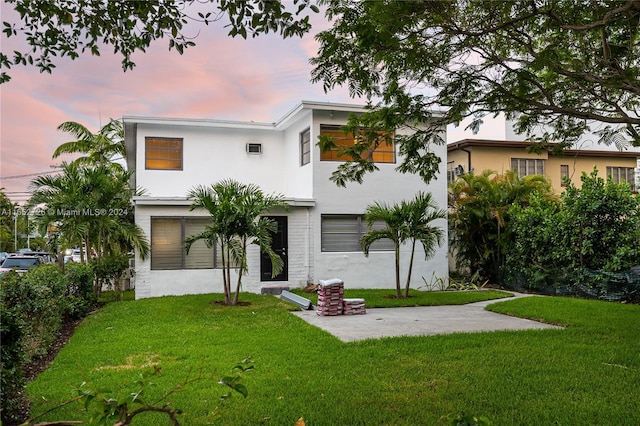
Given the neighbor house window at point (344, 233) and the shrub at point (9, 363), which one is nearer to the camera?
the shrub at point (9, 363)

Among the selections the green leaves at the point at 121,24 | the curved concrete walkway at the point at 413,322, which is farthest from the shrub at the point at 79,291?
the green leaves at the point at 121,24

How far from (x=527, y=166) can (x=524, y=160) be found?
318mm

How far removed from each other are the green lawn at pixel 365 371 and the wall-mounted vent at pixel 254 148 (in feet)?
29.0

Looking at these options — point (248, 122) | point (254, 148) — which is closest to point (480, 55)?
point (248, 122)

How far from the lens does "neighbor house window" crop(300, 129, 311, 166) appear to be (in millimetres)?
16922

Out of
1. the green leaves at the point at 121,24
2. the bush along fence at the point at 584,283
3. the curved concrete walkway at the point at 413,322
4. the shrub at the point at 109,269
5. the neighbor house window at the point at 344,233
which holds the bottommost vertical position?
the curved concrete walkway at the point at 413,322

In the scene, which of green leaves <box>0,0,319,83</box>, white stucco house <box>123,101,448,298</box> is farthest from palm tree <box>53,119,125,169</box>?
green leaves <box>0,0,319,83</box>

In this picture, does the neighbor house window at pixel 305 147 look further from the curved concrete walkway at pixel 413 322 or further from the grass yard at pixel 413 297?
the curved concrete walkway at pixel 413 322

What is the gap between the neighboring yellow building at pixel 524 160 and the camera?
73.5 feet

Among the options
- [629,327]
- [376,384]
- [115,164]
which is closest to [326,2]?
[376,384]

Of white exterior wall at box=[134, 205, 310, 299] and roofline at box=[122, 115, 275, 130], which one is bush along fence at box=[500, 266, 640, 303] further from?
roofline at box=[122, 115, 275, 130]

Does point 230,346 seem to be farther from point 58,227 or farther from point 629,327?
point 58,227

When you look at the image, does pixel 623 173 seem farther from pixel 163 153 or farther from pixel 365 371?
pixel 365 371

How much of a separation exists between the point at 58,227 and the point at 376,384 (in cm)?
1177
